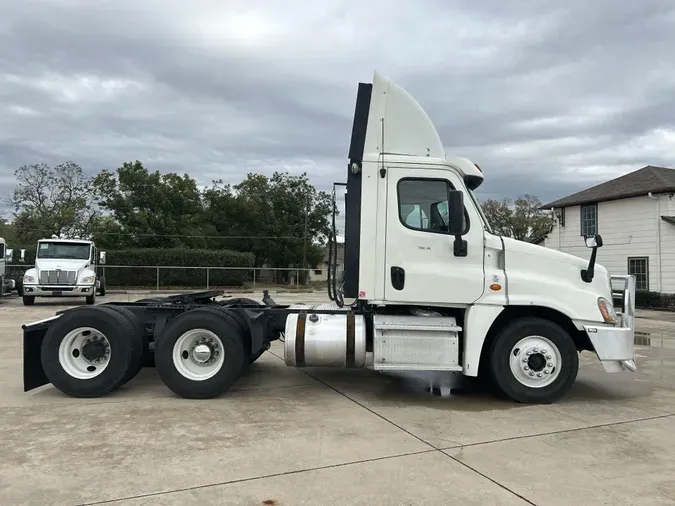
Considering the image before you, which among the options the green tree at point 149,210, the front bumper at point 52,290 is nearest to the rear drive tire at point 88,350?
the front bumper at point 52,290

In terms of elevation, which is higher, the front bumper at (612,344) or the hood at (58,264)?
the hood at (58,264)

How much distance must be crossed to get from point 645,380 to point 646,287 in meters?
17.1

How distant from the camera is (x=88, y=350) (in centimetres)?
642

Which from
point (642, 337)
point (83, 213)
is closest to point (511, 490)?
point (642, 337)

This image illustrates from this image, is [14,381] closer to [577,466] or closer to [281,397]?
[281,397]

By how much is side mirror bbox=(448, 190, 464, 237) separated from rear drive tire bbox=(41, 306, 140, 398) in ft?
13.0

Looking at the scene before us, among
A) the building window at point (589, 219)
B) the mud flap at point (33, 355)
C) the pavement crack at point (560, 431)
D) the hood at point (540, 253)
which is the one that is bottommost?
the pavement crack at point (560, 431)

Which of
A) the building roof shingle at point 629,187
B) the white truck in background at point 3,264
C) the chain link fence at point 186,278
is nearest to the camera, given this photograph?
the white truck in background at point 3,264

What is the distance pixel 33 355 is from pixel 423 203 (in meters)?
5.02

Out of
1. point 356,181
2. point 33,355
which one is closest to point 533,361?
point 356,181

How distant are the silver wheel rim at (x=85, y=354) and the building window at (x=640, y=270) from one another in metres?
22.3

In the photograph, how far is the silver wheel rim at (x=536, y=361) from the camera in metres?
6.26

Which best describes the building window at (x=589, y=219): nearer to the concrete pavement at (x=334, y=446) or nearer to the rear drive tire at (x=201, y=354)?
the concrete pavement at (x=334, y=446)

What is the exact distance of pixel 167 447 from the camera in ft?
15.4
